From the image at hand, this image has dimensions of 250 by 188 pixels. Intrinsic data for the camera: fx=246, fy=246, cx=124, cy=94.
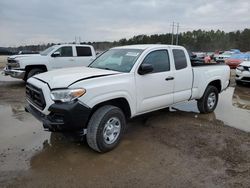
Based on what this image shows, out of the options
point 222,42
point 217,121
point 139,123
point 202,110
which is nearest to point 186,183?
point 139,123

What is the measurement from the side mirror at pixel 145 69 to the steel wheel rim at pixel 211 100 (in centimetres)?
291

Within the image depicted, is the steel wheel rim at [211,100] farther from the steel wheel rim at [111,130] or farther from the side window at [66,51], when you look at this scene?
the side window at [66,51]

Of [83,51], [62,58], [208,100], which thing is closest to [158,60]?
[208,100]

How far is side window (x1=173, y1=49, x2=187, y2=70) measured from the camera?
18.5 feet

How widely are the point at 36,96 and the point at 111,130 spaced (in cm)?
142

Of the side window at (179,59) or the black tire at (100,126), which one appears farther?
the side window at (179,59)

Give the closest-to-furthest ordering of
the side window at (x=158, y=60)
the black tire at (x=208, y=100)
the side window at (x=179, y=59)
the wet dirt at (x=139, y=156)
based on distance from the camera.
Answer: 1. the wet dirt at (x=139, y=156)
2. the side window at (x=158, y=60)
3. the side window at (x=179, y=59)
4. the black tire at (x=208, y=100)

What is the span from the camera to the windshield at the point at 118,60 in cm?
482

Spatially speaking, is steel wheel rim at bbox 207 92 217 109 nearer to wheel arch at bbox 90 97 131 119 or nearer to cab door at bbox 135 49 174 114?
cab door at bbox 135 49 174 114

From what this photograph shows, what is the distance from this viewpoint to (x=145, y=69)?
15.1 ft

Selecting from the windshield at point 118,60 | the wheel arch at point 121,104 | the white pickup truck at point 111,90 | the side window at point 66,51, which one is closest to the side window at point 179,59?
the white pickup truck at point 111,90

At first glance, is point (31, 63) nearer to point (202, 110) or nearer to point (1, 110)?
point (1, 110)

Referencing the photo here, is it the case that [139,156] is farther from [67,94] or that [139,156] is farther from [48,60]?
[48,60]

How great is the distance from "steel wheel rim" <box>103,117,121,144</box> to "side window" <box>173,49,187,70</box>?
2104 mm
